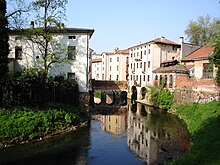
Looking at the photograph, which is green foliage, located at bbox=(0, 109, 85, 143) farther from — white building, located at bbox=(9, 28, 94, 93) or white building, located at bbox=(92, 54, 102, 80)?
white building, located at bbox=(92, 54, 102, 80)

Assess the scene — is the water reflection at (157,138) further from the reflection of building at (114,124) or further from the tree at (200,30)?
the tree at (200,30)

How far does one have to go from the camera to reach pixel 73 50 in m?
27.9

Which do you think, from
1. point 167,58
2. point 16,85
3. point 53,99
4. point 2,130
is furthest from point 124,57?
point 2,130

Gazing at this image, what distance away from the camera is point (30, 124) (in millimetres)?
18828

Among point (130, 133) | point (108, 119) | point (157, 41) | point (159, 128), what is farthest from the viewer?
point (157, 41)

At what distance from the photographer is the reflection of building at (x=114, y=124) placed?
A: 2483cm

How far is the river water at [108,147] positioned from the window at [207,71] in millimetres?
9057

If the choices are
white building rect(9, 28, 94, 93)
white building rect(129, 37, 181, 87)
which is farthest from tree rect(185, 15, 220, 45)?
white building rect(9, 28, 94, 93)

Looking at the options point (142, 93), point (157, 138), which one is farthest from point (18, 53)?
point (142, 93)

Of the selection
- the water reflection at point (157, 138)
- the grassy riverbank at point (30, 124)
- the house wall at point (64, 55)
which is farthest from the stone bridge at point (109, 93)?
the grassy riverbank at point (30, 124)

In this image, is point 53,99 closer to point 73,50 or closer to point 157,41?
point 73,50

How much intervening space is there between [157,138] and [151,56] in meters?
26.6

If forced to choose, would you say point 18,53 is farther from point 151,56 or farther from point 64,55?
point 151,56

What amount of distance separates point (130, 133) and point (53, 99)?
29.1 feet
